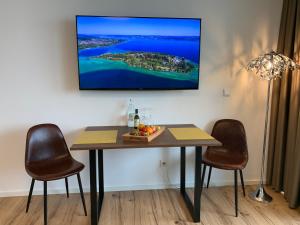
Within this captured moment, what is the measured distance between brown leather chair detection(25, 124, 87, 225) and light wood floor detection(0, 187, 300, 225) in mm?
167

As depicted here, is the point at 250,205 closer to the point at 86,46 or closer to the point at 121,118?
the point at 121,118

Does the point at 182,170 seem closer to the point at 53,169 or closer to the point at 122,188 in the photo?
the point at 122,188

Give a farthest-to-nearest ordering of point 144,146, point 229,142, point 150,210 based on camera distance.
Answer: point 229,142
point 150,210
point 144,146

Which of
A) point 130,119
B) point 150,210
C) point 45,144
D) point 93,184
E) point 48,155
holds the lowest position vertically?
point 150,210

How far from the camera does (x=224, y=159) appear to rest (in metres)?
2.84

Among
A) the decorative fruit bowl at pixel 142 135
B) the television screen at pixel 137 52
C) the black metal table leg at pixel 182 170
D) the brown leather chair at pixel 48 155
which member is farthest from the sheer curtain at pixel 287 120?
the brown leather chair at pixel 48 155

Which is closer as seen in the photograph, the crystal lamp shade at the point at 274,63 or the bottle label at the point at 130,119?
the crystal lamp shade at the point at 274,63

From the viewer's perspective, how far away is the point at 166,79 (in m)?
2.99

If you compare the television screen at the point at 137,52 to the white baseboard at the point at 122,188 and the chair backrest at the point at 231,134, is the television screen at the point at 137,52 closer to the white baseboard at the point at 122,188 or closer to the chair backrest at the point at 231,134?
the chair backrest at the point at 231,134

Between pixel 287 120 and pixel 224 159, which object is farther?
pixel 287 120

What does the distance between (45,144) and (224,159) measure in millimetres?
1921

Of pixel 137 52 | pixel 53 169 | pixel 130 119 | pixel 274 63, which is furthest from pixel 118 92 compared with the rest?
pixel 274 63

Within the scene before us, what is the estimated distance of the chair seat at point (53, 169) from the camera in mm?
2445

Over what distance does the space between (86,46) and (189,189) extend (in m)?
2.07
